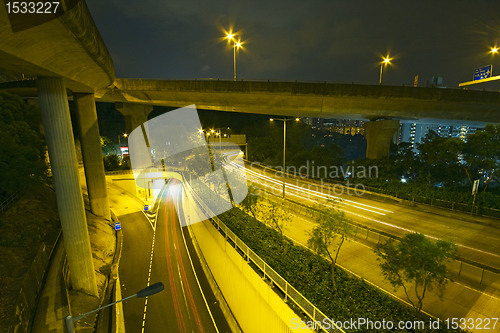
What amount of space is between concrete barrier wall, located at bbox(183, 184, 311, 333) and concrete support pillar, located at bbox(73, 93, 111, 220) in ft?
35.8

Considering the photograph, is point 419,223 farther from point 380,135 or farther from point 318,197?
point 380,135

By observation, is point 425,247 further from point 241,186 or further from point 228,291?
point 241,186

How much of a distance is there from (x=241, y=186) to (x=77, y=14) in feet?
51.1

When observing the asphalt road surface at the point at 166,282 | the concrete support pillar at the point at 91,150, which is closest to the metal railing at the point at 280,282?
the asphalt road surface at the point at 166,282

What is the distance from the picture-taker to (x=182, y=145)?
207 feet

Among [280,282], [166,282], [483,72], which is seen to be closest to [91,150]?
[166,282]

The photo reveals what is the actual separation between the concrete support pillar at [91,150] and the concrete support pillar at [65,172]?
9.85m

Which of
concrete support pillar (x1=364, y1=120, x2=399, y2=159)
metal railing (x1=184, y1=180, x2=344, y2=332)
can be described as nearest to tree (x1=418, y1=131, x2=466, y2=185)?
concrete support pillar (x1=364, y1=120, x2=399, y2=159)

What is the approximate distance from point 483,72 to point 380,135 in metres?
9.11

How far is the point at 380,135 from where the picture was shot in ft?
84.2

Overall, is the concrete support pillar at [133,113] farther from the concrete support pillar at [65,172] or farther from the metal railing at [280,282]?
the metal railing at [280,282]

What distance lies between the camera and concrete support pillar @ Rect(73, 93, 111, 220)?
64.8 ft

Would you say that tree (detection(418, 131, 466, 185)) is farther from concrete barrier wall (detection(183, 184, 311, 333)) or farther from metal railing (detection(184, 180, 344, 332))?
concrete barrier wall (detection(183, 184, 311, 333))

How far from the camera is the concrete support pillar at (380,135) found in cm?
2488
